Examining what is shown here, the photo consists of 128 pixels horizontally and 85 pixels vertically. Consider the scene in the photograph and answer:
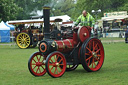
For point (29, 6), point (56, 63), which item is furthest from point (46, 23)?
point (29, 6)

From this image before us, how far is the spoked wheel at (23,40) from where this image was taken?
1994cm

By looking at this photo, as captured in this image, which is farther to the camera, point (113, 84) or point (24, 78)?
point (24, 78)

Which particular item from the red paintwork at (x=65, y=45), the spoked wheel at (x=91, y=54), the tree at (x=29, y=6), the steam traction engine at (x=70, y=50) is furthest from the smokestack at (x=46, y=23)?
the tree at (x=29, y=6)

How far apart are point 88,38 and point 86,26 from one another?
13.9 inches

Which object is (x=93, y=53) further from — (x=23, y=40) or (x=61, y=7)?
(x=61, y=7)

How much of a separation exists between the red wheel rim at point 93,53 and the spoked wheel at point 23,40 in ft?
37.9

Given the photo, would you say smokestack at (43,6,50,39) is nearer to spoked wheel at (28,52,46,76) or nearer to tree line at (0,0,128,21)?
spoked wheel at (28,52,46,76)

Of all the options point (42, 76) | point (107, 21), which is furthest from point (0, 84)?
point (107, 21)

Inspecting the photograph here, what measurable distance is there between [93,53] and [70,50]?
66 cm

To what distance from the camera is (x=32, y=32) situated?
2066 centimetres

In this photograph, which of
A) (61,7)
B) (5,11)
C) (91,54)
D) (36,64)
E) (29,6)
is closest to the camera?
(36,64)

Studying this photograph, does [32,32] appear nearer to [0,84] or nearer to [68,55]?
[68,55]

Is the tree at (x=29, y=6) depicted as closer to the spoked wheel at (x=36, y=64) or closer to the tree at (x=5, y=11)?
the tree at (x=5, y=11)

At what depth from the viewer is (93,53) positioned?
8.47 metres
